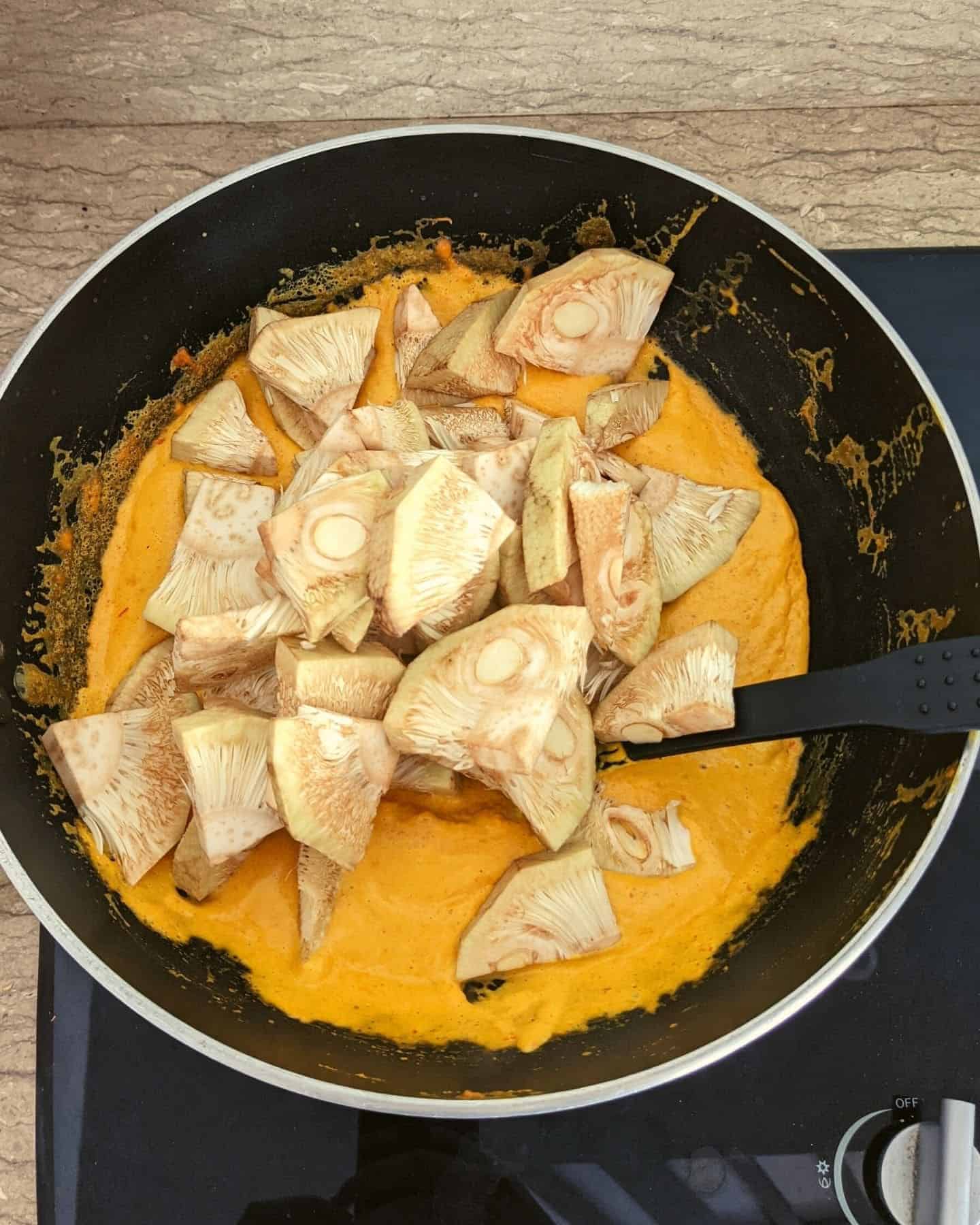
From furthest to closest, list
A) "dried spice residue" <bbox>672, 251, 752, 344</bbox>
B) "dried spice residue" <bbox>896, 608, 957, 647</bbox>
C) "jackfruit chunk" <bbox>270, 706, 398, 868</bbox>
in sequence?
"dried spice residue" <bbox>672, 251, 752, 344</bbox> → "dried spice residue" <bbox>896, 608, 957, 647</bbox> → "jackfruit chunk" <bbox>270, 706, 398, 868</bbox>

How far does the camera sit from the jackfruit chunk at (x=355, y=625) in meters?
0.89

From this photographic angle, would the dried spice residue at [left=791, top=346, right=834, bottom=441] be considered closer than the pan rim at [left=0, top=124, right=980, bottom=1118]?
No

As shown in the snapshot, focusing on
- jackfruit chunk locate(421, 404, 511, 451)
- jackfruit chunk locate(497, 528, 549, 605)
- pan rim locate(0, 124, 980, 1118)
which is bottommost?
pan rim locate(0, 124, 980, 1118)

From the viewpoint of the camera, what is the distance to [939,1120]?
93 cm

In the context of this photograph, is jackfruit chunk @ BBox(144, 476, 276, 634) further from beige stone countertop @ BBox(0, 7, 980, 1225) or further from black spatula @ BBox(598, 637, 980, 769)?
black spatula @ BBox(598, 637, 980, 769)

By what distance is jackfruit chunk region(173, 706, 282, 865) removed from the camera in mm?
871

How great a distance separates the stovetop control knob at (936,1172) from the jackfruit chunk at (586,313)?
0.90m

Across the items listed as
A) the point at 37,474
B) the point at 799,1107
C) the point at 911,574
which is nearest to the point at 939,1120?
the point at 799,1107

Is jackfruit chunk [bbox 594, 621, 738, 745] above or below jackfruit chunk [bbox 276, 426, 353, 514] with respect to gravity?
below

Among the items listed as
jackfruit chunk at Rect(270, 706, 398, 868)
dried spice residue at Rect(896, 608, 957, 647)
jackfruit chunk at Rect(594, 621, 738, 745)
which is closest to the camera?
jackfruit chunk at Rect(270, 706, 398, 868)

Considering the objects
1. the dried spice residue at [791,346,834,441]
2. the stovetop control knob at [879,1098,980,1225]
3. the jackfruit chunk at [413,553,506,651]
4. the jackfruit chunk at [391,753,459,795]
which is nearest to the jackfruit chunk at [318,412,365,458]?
the jackfruit chunk at [413,553,506,651]

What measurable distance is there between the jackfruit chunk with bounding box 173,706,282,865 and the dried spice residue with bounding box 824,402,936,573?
0.74 m

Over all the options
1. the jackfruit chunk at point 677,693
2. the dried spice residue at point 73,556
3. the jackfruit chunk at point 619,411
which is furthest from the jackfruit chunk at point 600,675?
the dried spice residue at point 73,556

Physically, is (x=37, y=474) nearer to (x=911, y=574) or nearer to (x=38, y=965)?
(x=38, y=965)
